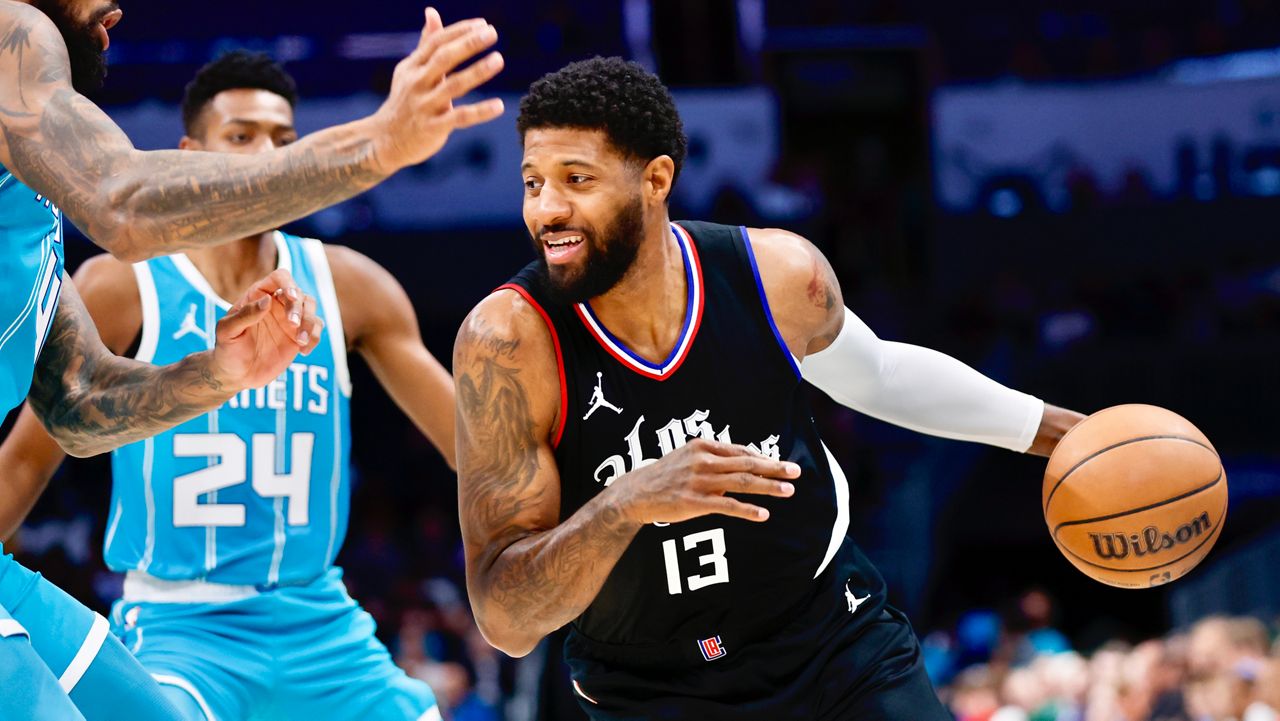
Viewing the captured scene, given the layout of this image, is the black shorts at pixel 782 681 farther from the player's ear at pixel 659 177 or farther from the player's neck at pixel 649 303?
the player's ear at pixel 659 177

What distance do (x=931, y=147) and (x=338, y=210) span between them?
6.85 meters

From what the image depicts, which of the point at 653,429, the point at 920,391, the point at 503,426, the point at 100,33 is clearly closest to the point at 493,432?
the point at 503,426

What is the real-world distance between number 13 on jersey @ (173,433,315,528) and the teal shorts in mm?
238

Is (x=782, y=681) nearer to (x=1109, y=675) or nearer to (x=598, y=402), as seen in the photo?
(x=598, y=402)

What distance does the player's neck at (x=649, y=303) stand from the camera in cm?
357

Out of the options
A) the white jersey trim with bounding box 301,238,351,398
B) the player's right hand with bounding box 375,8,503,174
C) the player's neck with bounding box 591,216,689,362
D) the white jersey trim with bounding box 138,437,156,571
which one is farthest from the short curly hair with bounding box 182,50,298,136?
the player's right hand with bounding box 375,8,503,174

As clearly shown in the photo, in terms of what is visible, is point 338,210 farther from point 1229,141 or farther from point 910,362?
point 910,362

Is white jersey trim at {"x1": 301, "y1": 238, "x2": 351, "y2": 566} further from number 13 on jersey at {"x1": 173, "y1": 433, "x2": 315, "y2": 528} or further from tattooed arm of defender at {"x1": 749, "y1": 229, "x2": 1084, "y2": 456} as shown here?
tattooed arm of defender at {"x1": 749, "y1": 229, "x2": 1084, "y2": 456}

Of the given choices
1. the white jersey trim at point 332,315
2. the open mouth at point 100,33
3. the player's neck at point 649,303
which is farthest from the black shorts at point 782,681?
the open mouth at point 100,33

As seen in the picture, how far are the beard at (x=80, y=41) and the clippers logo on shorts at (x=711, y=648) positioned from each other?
183 cm

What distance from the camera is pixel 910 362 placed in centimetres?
399

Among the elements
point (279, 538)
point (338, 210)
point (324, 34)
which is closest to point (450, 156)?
point (338, 210)

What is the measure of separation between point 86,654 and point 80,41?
4.23 ft

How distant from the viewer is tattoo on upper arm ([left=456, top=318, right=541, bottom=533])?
329 centimetres
